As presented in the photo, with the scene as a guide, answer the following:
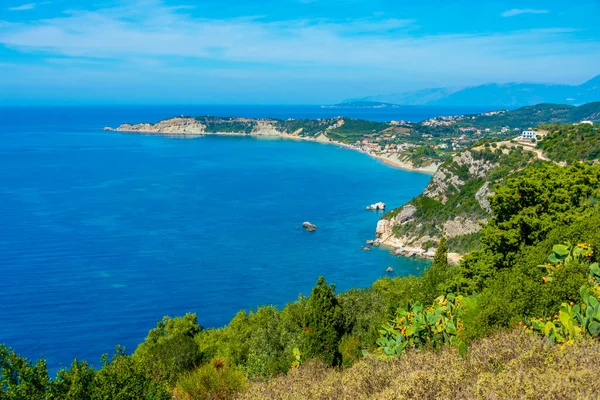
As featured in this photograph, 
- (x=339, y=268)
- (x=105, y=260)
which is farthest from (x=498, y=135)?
(x=105, y=260)

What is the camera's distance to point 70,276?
48.2 metres

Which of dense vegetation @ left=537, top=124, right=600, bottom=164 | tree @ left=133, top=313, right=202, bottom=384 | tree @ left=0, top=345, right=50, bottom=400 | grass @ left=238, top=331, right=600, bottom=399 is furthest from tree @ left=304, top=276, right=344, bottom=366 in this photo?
dense vegetation @ left=537, top=124, right=600, bottom=164

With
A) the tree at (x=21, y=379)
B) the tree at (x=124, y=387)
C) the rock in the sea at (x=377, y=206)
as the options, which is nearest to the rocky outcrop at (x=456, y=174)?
the rock in the sea at (x=377, y=206)

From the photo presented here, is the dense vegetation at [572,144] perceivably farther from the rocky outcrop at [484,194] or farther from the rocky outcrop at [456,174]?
the rocky outcrop at [456,174]

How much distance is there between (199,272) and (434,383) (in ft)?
146

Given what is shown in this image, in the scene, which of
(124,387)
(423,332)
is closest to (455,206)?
(423,332)

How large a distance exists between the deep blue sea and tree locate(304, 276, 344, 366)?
21956mm

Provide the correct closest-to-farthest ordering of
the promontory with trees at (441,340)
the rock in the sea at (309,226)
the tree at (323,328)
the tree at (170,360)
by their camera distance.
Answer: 1. the promontory with trees at (441,340)
2. the tree at (170,360)
3. the tree at (323,328)
4. the rock in the sea at (309,226)

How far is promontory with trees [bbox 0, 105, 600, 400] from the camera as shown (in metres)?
7.79

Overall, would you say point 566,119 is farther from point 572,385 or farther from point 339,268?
point 572,385

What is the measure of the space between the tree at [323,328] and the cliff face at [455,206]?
3764 cm

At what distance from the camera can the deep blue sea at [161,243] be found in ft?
135

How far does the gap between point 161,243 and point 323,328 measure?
145ft

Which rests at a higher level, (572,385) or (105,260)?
(572,385)
